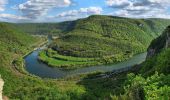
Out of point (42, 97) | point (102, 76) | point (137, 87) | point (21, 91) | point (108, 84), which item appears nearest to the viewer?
point (137, 87)

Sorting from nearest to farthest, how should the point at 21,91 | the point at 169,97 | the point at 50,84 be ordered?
the point at 169,97
the point at 21,91
the point at 50,84

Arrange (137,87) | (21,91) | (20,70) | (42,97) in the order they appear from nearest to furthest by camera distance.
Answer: (137,87)
(42,97)
(21,91)
(20,70)

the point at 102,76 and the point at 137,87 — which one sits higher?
the point at 137,87

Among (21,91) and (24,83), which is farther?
(24,83)

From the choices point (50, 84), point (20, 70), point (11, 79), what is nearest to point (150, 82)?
point (50, 84)

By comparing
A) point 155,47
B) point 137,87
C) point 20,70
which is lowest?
point 20,70

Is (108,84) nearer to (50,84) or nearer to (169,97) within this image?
(50,84)

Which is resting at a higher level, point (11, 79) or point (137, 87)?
point (137, 87)

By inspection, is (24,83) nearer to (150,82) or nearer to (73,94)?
(73,94)

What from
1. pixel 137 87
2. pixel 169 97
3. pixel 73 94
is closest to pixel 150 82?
pixel 137 87
